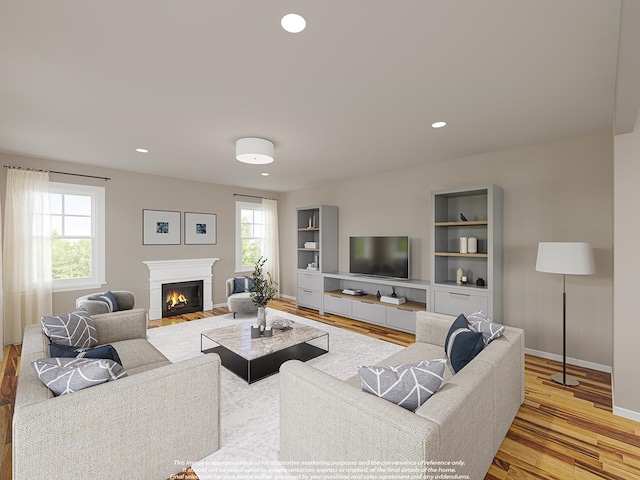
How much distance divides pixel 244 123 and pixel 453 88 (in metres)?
1.89

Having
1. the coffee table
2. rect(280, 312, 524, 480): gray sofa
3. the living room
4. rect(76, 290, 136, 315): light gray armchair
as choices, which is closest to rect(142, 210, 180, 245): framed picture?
the living room

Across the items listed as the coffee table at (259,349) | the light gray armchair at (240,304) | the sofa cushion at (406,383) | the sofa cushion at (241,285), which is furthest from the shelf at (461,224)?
the sofa cushion at (241,285)

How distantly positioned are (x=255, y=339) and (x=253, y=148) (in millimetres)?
2097

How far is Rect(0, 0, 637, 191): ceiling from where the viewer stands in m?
1.55

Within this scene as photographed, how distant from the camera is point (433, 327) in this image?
286cm

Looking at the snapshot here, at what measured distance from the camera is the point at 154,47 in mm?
1822

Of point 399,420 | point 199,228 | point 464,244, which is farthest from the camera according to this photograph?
point 199,228

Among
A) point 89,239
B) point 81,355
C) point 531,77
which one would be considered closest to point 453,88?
point 531,77

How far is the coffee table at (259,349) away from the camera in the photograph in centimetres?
300

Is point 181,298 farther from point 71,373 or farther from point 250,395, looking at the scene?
point 71,373

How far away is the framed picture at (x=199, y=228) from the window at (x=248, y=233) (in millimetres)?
571

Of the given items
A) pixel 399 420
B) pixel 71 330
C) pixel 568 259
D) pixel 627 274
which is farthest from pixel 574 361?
pixel 71 330

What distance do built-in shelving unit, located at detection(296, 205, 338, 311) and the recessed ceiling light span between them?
416cm

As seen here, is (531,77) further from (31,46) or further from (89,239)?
(89,239)
